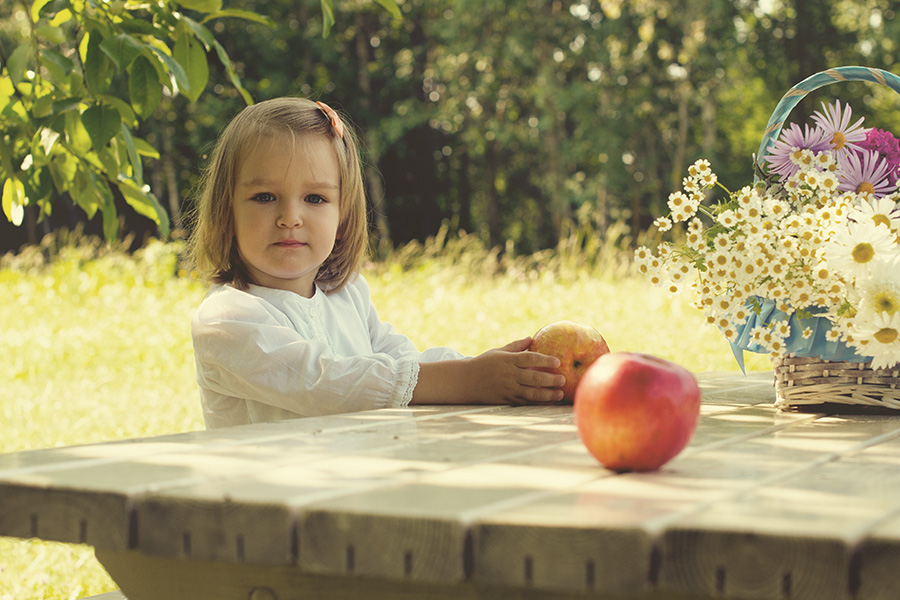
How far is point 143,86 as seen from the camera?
6.40ft

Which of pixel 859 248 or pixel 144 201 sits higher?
pixel 144 201

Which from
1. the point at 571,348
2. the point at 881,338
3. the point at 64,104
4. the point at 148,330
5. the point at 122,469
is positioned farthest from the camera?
the point at 148,330

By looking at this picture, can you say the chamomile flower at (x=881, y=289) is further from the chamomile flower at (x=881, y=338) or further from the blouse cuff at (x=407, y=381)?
the blouse cuff at (x=407, y=381)

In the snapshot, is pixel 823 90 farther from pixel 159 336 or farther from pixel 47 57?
pixel 47 57

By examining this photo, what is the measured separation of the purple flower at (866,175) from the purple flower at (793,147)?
6 cm

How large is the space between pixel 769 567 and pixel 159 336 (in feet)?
21.2

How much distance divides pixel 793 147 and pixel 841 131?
0.10m

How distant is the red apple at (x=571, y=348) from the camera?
2.03 meters

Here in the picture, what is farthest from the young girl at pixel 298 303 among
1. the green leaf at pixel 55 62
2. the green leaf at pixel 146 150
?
the green leaf at pixel 55 62

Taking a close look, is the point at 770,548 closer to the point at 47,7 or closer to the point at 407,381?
the point at 407,381

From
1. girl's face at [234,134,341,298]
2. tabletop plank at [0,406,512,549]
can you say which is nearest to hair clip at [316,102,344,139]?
girl's face at [234,134,341,298]

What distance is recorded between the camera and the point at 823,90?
19.2 metres

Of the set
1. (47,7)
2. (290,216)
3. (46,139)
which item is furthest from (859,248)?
(46,139)

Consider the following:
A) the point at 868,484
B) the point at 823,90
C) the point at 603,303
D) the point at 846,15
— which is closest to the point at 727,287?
the point at 868,484
